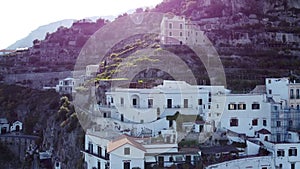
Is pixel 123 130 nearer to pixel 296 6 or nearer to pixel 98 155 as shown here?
pixel 98 155

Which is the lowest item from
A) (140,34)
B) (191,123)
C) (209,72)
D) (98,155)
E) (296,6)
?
(98,155)

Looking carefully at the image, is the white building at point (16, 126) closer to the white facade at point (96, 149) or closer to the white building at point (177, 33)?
the white building at point (177, 33)

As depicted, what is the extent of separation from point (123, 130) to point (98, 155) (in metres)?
2.26

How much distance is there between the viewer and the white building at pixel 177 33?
152 ft

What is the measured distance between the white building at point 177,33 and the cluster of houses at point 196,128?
1537 cm

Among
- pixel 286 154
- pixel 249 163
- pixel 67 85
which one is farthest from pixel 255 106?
pixel 67 85

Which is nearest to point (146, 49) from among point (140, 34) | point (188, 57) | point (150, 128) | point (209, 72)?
point (188, 57)

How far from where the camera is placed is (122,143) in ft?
82.6

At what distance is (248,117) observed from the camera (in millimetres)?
29031

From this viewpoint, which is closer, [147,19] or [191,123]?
[191,123]

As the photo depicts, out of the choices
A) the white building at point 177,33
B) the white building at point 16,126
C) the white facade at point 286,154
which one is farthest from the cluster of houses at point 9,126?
the white facade at point 286,154

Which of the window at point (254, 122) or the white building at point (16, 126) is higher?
the window at point (254, 122)

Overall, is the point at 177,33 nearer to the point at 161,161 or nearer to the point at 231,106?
Answer: the point at 231,106

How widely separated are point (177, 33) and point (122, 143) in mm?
23256
